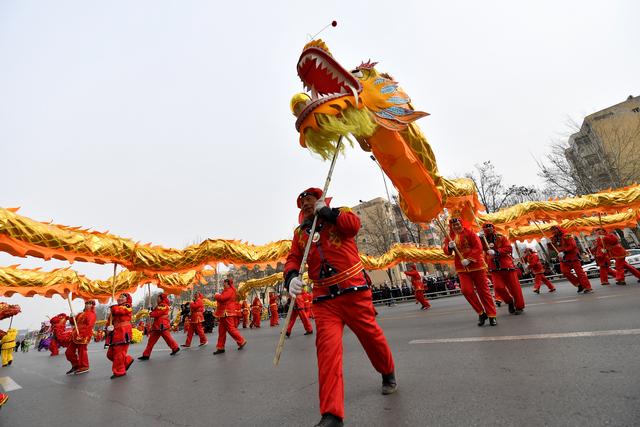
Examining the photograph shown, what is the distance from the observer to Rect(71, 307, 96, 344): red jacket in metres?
8.72

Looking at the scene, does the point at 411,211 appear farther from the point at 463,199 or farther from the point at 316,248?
the point at 316,248

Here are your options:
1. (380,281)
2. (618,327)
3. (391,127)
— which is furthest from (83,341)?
(380,281)

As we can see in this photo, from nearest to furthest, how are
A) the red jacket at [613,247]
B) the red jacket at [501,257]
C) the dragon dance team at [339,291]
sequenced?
the dragon dance team at [339,291], the red jacket at [501,257], the red jacket at [613,247]

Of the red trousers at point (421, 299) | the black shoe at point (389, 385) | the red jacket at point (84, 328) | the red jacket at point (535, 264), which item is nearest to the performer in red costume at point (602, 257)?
the red jacket at point (535, 264)

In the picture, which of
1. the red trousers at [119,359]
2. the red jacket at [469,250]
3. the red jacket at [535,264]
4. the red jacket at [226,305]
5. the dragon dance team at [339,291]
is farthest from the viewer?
the red jacket at [535,264]

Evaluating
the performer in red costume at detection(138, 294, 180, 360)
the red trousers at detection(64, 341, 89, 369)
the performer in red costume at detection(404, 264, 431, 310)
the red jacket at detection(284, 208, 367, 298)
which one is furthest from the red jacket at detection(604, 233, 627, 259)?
the red trousers at detection(64, 341, 89, 369)

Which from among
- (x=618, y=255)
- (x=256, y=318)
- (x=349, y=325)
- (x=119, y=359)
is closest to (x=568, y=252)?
(x=618, y=255)

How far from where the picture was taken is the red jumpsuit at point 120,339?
272 inches

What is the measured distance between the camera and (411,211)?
5809 millimetres

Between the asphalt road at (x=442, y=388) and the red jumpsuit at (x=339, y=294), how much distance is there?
0.45 meters

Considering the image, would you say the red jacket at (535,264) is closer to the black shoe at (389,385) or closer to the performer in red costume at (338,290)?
the black shoe at (389,385)

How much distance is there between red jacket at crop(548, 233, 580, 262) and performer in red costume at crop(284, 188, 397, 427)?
9439 millimetres

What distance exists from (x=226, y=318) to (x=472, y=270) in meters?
6.58

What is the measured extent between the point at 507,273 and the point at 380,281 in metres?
44.6
